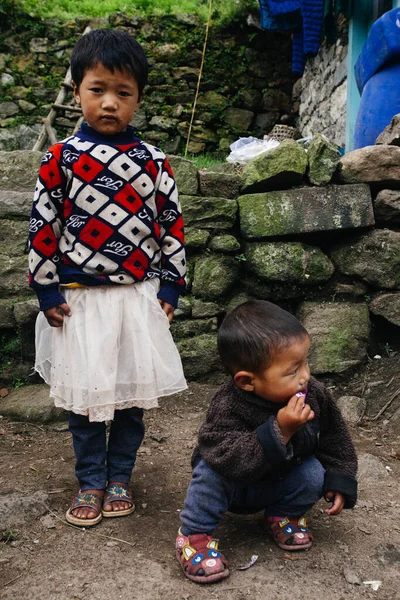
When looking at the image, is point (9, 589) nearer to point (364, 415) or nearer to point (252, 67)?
point (364, 415)

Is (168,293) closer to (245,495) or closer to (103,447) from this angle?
(103,447)

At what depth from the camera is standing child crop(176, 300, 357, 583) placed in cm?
152

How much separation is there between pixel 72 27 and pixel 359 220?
18.0ft

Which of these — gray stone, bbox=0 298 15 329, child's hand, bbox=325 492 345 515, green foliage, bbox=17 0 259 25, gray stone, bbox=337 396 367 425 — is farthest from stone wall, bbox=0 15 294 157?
child's hand, bbox=325 492 345 515

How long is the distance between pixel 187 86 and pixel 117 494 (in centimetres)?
585

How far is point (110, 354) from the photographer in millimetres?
1825

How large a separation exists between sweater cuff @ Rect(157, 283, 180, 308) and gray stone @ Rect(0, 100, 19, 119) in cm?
581

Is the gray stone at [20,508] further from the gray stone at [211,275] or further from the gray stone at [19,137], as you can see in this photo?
the gray stone at [19,137]

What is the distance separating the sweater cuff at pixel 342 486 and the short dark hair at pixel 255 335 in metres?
0.42

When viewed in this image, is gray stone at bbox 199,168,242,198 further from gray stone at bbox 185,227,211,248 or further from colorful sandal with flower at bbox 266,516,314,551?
colorful sandal with flower at bbox 266,516,314,551

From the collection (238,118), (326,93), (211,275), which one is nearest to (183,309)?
(211,275)

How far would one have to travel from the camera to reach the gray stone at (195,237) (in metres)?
3.16

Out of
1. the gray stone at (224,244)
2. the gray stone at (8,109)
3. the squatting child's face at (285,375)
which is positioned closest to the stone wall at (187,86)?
the gray stone at (8,109)

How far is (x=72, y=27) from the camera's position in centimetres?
695
